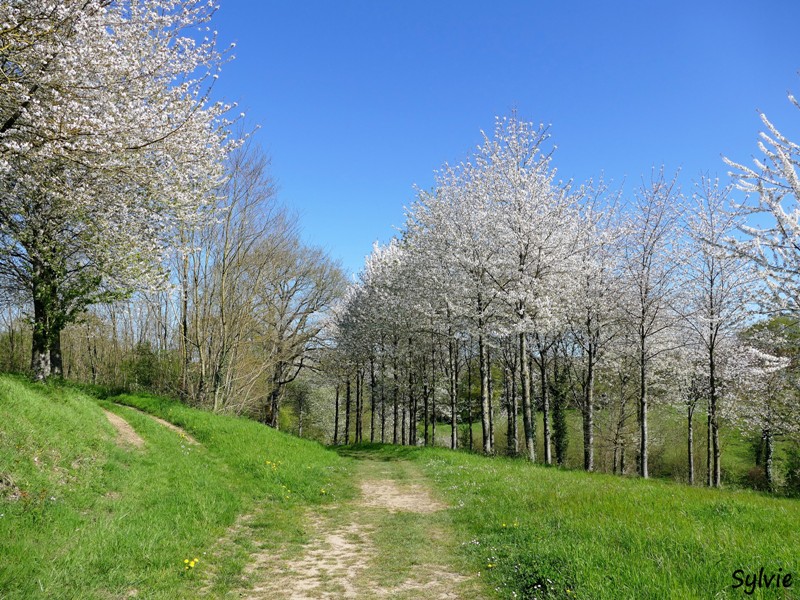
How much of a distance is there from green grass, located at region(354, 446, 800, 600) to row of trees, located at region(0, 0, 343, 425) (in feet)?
27.6

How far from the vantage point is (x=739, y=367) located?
22234mm

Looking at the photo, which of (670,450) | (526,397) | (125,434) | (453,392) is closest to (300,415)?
(453,392)

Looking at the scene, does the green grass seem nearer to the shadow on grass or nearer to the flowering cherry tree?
the flowering cherry tree

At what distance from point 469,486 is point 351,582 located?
6.07 m

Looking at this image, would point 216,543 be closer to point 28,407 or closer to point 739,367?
point 28,407

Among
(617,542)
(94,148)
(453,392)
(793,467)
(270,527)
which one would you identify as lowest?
(793,467)

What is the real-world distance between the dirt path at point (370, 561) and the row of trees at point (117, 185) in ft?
22.5

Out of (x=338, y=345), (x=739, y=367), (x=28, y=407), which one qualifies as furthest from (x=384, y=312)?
(x=28, y=407)

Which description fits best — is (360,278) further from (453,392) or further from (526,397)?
(526,397)

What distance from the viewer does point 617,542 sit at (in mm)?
6176

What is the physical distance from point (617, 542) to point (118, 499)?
7.30 meters

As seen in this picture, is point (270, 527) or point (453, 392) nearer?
point (270, 527)

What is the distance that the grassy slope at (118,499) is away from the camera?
5.30 meters

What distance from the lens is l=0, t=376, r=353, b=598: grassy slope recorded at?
5305 mm
